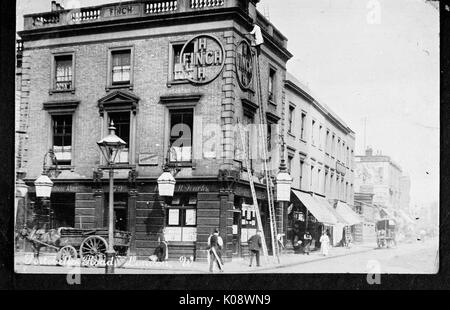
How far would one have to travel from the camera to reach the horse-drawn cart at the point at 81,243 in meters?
6.36

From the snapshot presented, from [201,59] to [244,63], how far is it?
1.62 feet

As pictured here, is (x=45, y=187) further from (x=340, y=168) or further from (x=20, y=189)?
(x=340, y=168)

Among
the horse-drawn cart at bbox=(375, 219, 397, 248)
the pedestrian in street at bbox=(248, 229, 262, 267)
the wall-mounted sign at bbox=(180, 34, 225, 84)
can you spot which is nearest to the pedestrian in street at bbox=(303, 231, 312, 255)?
the pedestrian in street at bbox=(248, 229, 262, 267)

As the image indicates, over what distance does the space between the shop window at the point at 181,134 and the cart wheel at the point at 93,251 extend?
1225 millimetres

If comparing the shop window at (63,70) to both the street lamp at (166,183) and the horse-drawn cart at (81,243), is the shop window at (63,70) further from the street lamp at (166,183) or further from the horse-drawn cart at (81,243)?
the horse-drawn cart at (81,243)

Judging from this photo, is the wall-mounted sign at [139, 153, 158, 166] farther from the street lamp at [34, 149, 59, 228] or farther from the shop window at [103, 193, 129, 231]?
the street lamp at [34, 149, 59, 228]

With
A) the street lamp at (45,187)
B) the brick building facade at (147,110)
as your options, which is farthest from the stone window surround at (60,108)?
the street lamp at (45,187)

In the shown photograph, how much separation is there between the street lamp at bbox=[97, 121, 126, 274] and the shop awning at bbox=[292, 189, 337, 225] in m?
2.07

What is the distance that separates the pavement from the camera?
6.27 m

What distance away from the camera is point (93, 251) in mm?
6309
